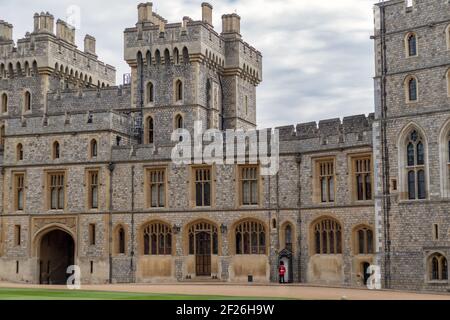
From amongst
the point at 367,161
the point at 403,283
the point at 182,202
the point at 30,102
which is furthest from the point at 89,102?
the point at 403,283

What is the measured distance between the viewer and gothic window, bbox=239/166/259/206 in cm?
4238

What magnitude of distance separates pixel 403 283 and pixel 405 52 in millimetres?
9641

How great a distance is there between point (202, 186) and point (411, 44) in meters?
13.6

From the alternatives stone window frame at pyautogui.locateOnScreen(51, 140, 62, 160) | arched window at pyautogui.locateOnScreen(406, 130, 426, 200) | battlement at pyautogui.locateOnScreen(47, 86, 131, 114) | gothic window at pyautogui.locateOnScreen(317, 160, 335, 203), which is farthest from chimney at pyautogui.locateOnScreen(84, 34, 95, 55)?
arched window at pyautogui.locateOnScreen(406, 130, 426, 200)

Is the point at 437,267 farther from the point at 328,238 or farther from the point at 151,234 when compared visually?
the point at 151,234

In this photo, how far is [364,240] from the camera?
3862 centimetres

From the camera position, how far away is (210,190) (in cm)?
4322

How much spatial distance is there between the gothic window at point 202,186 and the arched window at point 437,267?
1316cm

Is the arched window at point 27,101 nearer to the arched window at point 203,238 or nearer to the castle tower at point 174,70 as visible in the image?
the castle tower at point 174,70

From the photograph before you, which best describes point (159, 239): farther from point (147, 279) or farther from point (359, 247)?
point (359, 247)

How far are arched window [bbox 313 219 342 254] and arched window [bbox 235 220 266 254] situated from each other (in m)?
2.92

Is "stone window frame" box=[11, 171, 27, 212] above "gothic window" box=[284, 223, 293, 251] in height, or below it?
above

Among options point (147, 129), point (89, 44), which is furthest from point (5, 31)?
point (147, 129)

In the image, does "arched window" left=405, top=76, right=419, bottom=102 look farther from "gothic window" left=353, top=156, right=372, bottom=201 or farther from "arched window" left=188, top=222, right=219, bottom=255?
"arched window" left=188, top=222, right=219, bottom=255
